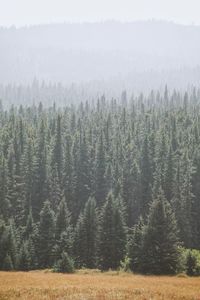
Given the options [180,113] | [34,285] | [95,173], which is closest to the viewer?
[34,285]

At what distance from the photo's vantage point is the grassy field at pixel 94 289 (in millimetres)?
32781

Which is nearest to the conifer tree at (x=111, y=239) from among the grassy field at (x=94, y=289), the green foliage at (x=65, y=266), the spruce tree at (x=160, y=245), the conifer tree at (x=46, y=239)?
the conifer tree at (x=46, y=239)

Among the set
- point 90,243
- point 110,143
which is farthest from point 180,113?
point 90,243

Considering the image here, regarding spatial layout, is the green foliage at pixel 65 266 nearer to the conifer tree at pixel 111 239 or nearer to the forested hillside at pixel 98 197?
the forested hillside at pixel 98 197

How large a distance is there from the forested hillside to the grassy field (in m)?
11.1

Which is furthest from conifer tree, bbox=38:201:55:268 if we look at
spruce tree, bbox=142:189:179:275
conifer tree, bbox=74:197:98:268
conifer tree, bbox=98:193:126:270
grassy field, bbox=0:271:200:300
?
grassy field, bbox=0:271:200:300

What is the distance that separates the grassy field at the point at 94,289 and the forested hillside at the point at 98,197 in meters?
11.1

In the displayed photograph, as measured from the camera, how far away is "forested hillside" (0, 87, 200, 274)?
2467 inches

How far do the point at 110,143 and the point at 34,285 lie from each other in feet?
306

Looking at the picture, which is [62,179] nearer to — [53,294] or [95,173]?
[95,173]

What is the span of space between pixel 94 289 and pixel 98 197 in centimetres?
7247

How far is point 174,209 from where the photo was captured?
3654 inches

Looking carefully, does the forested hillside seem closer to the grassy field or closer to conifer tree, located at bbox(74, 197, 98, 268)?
conifer tree, located at bbox(74, 197, 98, 268)

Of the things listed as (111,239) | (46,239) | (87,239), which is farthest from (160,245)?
(46,239)
